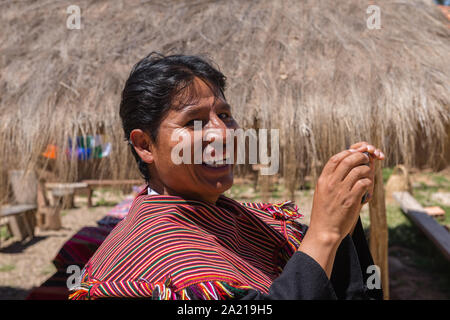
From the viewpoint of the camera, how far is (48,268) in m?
5.61

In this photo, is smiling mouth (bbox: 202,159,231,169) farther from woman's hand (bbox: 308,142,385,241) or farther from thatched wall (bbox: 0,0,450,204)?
thatched wall (bbox: 0,0,450,204)

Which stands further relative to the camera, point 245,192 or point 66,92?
point 245,192

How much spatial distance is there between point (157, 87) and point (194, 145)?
0.20 meters

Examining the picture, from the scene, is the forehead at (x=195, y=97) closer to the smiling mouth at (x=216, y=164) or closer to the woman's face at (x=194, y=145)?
the woman's face at (x=194, y=145)

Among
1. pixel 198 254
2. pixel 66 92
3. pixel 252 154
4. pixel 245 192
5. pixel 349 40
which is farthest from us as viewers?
pixel 245 192

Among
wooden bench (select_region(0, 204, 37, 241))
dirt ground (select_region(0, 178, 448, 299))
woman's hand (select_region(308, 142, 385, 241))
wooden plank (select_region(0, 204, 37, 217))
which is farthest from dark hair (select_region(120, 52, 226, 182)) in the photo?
wooden bench (select_region(0, 204, 37, 241))

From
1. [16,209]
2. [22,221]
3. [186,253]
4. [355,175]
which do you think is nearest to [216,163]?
[186,253]

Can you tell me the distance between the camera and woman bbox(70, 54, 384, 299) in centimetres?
95

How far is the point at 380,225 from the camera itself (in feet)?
12.0

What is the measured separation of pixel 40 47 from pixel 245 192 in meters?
6.33

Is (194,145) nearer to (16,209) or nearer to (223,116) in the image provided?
(223,116)
